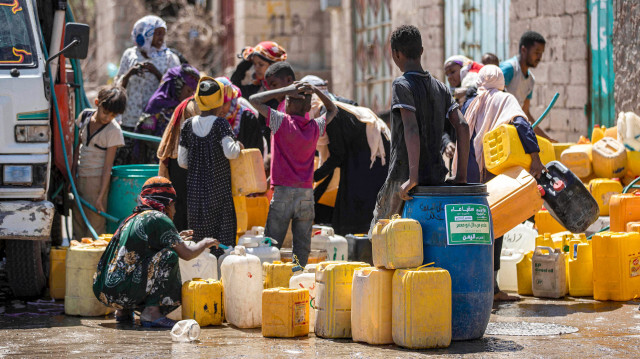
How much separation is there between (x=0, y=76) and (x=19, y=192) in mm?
849

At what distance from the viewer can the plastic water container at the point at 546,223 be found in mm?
8953

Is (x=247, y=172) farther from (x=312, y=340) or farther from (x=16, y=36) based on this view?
(x=16, y=36)

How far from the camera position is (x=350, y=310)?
19.6 ft

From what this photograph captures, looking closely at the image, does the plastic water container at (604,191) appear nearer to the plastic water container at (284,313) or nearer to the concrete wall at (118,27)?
the plastic water container at (284,313)

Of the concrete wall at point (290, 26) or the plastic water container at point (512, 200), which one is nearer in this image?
the plastic water container at point (512, 200)

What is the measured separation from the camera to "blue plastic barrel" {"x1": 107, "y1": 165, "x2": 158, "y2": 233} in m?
8.31

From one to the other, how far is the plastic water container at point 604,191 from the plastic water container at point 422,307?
13.0 ft

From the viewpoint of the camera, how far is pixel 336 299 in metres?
5.95

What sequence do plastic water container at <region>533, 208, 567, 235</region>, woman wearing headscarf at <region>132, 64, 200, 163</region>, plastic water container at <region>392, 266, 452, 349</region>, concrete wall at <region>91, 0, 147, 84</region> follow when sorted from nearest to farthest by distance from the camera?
plastic water container at <region>392, 266, 452, 349</region>, plastic water container at <region>533, 208, 567, 235</region>, woman wearing headscarf at <region>132, 64, 200, 163</region>, concrete wall at <region>91, 0, 147, 84</region>

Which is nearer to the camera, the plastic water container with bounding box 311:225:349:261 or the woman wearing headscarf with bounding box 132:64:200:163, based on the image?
the plastic water container with bounding box 311:225:349:261

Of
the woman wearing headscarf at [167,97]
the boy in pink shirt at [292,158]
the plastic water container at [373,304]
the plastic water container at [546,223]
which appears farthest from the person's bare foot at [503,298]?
the woman wearing headscarf at [167,97]

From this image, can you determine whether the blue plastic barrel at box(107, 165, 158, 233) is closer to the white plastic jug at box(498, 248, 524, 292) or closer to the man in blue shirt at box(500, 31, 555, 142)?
the white plastic jug at box(498, 248, 524, 292)

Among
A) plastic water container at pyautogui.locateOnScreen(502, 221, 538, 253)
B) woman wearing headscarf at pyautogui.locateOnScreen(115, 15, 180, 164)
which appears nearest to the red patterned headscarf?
plastic water container at pyautogui.locateOnScreen(502, 221, 538, 253)

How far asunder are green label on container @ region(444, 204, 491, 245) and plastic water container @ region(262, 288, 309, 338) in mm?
1017
